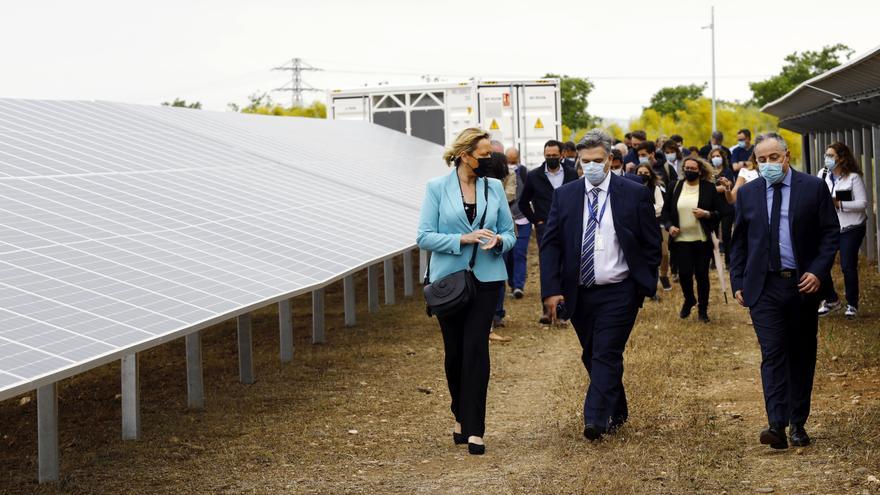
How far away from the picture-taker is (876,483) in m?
6.85


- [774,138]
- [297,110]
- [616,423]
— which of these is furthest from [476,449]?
[297,110]

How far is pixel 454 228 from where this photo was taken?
8.06m

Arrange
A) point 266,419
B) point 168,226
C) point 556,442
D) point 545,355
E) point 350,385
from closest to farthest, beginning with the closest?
point 556,442 → point 266,419 → point 168,226 → point 350,385 → point 545,355

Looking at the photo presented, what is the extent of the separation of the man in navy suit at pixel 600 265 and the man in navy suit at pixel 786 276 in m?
0.67

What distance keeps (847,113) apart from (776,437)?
1132 cm

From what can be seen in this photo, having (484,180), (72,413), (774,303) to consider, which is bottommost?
(72,413)

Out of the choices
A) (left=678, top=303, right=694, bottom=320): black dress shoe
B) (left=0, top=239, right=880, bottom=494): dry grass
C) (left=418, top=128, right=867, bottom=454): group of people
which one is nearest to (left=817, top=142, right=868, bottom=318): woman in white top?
(left=0, top=239, right=880, bottom=494): dry grass

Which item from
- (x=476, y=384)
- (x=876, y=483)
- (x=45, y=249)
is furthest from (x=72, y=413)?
(x=876, y=483)

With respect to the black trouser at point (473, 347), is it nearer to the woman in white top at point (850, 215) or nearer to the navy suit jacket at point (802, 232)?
the navy suit jacket at point (802, 232)

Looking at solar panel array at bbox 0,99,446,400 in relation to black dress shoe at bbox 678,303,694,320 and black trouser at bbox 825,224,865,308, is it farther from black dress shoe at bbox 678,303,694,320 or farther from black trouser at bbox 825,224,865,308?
black trouser at bbox 825,224,865,308

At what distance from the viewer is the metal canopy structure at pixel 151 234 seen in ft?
24.1

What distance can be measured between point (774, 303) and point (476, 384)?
183 cm

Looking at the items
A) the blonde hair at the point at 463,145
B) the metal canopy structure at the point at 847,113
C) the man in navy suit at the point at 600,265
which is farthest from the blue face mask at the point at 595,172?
the metal canopy structure at the point at 847,113

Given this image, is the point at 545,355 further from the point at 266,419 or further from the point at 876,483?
the point at 876,483
